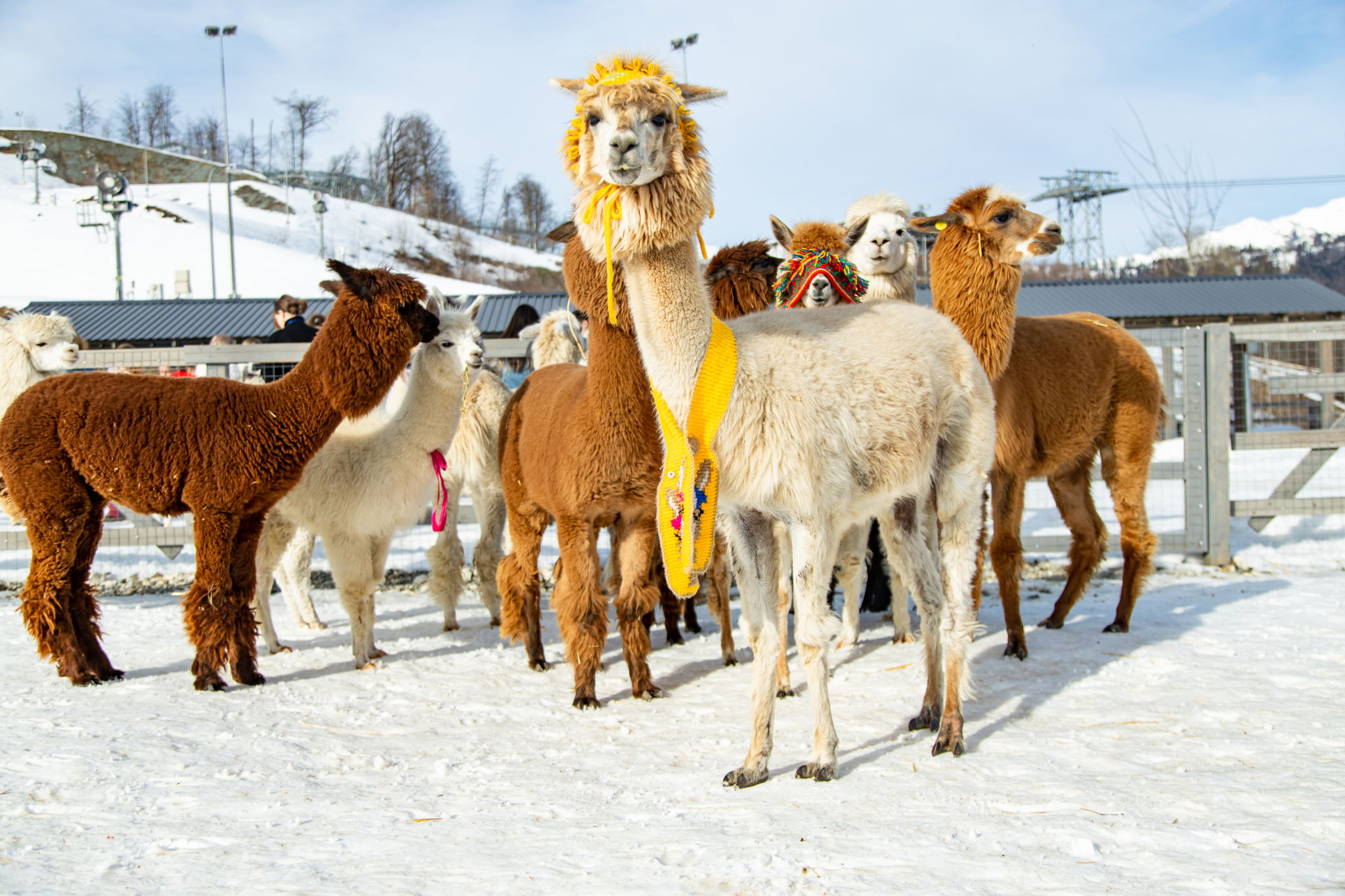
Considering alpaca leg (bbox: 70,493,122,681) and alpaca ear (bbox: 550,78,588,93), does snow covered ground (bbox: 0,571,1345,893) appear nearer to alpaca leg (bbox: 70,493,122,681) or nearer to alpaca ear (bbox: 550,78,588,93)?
alpaca leg (bbox: 70,493,122,681)

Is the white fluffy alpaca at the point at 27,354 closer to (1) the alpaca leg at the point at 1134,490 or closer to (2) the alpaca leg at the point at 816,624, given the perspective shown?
(2) the alpaca leg at the point at 816,624

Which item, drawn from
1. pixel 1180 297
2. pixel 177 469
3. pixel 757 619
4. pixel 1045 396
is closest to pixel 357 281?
pixel 177 469

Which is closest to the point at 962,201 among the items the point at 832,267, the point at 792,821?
the point at 832,267

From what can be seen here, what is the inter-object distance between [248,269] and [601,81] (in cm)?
3988

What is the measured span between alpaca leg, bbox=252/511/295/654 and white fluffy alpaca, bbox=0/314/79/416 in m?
1.88

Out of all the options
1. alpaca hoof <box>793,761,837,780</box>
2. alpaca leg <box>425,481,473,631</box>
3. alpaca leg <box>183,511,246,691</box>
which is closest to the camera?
alpaca hoof <box>793,761,837,780</box>

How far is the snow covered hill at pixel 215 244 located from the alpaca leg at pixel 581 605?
2909 centimetres

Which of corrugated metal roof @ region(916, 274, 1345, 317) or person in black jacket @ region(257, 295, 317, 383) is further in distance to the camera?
corrugated metal roof @ region(916, 274, 1345, 317)

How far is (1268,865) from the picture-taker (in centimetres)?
248

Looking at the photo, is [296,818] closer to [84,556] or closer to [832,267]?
[84,556]

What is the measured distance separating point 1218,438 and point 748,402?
615 cm

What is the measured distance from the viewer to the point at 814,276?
5352mm

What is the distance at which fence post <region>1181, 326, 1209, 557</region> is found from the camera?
786cm

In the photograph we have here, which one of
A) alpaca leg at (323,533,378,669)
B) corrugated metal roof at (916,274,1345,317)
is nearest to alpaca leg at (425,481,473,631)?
alpaca leg at (323,533,378,669)
